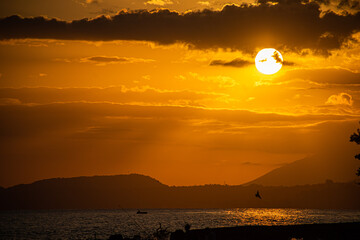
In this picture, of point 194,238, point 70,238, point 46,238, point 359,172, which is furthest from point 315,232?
point 46,238

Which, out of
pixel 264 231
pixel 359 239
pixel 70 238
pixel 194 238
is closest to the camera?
pixel 359 239

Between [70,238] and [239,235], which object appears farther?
[70,238]

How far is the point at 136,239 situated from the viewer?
208 ft

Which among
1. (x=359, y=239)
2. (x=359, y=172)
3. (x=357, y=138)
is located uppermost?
(x=357, y=138)

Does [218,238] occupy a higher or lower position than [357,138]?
lower

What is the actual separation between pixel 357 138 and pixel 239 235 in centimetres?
1746

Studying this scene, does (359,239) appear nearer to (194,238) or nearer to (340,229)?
(340,229)

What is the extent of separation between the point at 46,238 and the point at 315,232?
77.0 meters

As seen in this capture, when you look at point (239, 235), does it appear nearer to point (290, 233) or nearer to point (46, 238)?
point (290, 233)

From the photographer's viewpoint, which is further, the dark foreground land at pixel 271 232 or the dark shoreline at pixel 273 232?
the dark shoreline at pixel 273 232

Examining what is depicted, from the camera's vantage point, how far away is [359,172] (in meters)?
61.8

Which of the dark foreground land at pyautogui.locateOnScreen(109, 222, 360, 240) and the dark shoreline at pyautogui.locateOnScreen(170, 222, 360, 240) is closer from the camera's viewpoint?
the dark foreground land at pyautogui.locateOnScreen(109, 222, 360, 240)

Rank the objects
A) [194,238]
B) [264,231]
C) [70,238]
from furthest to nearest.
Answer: [70,238]
[264,231]
[194,238]

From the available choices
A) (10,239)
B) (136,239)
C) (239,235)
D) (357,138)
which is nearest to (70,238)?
(10,239)
